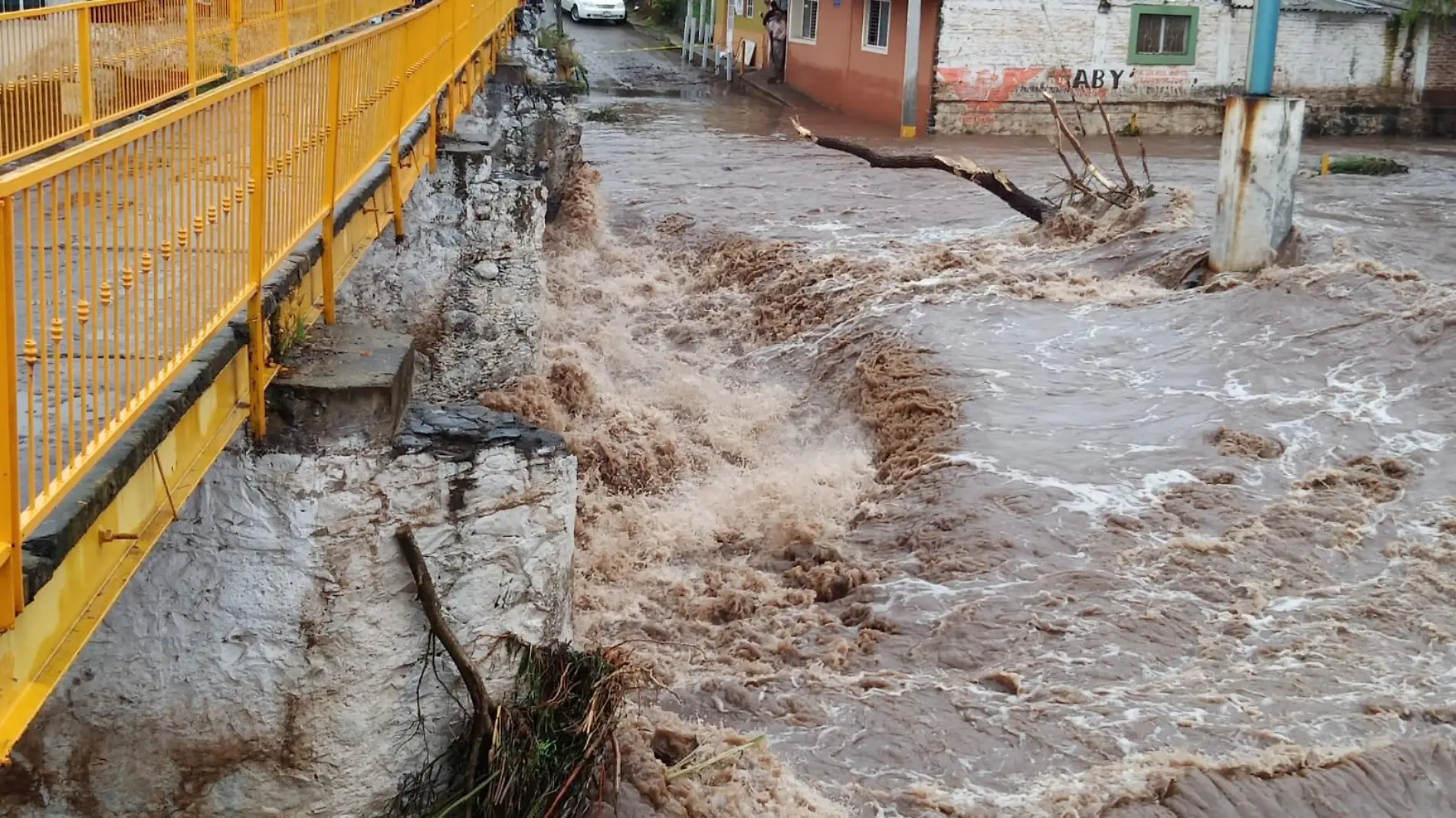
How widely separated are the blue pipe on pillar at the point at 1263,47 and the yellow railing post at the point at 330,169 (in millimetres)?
8870

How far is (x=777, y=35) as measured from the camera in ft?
101

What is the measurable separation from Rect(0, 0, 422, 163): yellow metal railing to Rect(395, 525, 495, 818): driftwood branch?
2832 mm

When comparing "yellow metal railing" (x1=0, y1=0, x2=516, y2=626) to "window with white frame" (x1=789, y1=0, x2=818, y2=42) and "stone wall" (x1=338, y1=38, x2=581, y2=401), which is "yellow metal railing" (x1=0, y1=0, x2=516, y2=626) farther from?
"window with white frame" (x1=789, y1=0, x2=818, y2=42)

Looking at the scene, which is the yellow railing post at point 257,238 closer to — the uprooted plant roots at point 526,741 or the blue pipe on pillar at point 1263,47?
the uprooted plant roots at point 526,741

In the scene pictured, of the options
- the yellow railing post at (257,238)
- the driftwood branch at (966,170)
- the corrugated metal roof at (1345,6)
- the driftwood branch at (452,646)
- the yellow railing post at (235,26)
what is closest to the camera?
the yellow railing post at (257,238)

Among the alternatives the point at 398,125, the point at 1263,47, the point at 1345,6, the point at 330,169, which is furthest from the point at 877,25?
the point at 330,169

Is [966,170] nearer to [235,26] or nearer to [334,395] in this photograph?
[235,26]

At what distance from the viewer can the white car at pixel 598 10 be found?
1686 inches

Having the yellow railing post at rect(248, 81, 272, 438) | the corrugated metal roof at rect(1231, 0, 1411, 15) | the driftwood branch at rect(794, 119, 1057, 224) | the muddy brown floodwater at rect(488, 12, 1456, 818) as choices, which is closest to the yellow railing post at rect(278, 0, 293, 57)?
→ the muddy brown floodwater at rect(488, 12, 1456, 818)

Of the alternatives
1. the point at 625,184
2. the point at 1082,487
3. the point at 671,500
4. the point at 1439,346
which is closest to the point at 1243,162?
the point at 1439,346

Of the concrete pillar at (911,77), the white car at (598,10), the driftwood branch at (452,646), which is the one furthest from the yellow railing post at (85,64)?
the white car at (598,10)

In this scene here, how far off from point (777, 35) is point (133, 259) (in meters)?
28.5

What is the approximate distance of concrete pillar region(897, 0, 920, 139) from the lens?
2389 cm

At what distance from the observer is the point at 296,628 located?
498 cm
